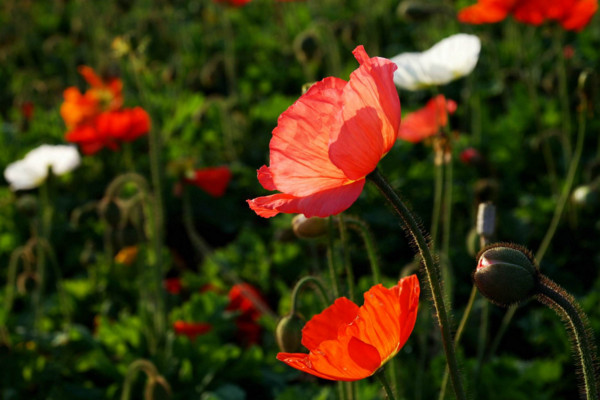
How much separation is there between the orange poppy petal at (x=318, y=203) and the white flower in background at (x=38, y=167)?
5.03 feet

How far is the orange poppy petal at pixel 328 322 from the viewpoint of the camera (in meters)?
0.86

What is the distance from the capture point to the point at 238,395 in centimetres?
172

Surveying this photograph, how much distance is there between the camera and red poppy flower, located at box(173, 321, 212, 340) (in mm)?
1964

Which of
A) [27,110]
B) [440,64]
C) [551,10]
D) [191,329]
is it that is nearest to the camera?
[440,64]

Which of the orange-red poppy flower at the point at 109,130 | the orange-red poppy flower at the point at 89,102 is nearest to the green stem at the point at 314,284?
the orange-red poppy flower at the point at 109,130

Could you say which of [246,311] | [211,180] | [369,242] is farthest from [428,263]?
[211,180]

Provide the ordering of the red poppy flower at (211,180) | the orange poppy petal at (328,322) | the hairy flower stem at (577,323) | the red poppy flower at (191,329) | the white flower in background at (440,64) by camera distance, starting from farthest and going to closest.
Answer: the red poppy flower at (211,180) < the red poppy flower at (191,329) < the white flower in background at (440,64) < the orange poppy petal at (328,322) < the hairy flower stem at (577,323)

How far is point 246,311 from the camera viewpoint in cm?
216

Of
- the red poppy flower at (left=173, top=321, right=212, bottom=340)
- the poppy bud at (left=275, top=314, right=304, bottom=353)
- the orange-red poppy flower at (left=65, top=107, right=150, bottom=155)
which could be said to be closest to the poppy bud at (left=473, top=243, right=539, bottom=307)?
the poppy bud at (left=275, top=314, right=304, bottom=353)

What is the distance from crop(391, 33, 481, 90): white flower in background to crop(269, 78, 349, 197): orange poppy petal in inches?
29.7

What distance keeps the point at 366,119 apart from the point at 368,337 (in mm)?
220

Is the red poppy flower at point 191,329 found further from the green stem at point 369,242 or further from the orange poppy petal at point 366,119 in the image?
the orange poppy petal at point 366,119

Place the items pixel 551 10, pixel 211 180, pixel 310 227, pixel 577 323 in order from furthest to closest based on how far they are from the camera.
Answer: pixel 211 180, pixel 551 10, pixel 310 227, pixel 577 323

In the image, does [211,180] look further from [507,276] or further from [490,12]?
[507,276]
